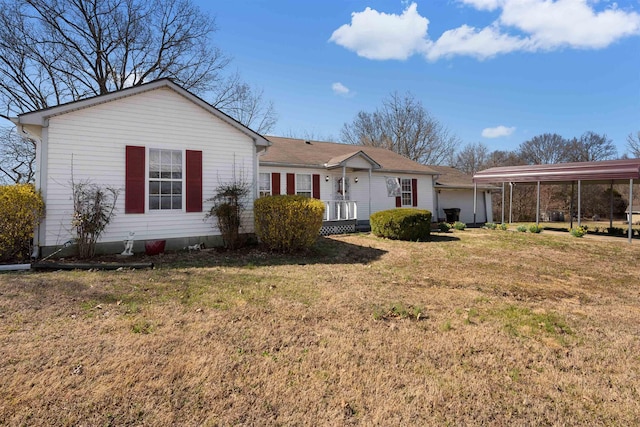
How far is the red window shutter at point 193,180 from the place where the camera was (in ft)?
29.1

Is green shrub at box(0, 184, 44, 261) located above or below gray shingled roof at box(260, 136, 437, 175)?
below

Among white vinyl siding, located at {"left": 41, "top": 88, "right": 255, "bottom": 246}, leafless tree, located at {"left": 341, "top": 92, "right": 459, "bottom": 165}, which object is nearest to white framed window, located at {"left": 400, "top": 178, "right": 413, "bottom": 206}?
white vinyl siding, located at {"left": 41, "top": 88, "right": 255, "bottom": 246}

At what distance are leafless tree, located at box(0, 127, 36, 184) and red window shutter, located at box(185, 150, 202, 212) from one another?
52.0 feet

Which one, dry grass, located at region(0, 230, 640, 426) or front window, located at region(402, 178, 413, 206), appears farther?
front window, located at region(402, 178, 413, 206)

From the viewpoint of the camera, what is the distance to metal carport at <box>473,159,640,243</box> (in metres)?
12.6

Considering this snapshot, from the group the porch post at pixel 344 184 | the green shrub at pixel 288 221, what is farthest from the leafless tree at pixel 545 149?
the green shrub at pixel 288 221

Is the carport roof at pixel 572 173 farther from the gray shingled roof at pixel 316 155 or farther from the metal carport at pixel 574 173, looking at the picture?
the gray shingled roof at pixel 316 155

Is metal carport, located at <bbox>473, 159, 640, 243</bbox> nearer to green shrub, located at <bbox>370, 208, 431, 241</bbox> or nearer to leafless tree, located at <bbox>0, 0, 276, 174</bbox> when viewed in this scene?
green shrub, located at <bbox>370, 208, 431, 241</bbox>

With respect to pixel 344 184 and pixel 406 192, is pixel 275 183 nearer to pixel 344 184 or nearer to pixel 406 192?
pixel 344 184

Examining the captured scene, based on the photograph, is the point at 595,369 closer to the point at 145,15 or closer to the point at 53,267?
the point at 53,267

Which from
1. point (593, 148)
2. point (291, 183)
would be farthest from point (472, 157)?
point (291, 183)

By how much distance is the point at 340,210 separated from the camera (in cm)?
1473

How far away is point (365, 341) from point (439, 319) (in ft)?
4.15

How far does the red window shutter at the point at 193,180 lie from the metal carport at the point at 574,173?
14082 mm
